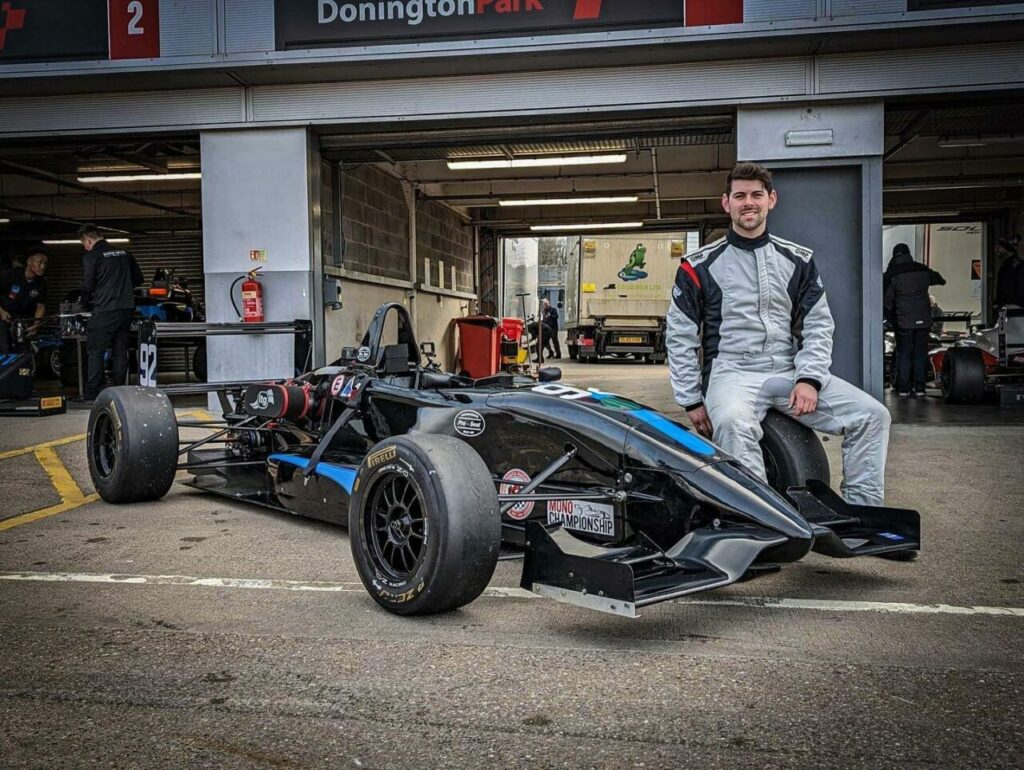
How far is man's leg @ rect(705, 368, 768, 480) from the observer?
13.3 ft

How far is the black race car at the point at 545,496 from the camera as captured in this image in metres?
3.20

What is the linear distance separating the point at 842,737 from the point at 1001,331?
10.4 meters

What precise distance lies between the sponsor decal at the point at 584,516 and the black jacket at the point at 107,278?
329 inches

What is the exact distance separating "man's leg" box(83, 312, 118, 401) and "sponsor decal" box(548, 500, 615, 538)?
27.2 feet

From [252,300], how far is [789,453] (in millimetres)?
7135

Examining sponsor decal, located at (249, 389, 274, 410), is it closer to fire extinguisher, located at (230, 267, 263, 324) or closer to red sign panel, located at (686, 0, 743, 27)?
fire extinguisher, located at (230, 267, 263, 324)

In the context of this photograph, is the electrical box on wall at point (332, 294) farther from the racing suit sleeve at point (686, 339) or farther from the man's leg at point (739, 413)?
the man's leg at point (739, 413)

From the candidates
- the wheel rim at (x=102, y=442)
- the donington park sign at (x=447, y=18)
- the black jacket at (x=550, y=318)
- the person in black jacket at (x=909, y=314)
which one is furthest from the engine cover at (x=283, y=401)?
the black jacket at (x=550, y=318)

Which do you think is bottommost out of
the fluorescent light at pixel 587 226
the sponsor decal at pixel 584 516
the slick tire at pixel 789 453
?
the sponsor decal at pixel 584 516

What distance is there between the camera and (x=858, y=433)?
4227 millimetres

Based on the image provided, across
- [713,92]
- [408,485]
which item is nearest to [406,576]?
[408,485]

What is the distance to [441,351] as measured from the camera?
59.5ft

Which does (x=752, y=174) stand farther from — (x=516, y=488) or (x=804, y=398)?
(x=516, y=488)

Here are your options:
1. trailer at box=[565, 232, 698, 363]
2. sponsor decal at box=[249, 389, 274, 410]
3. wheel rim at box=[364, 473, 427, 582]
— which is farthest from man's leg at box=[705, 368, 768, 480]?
trailer at box=[565, 232, 698, 363]
